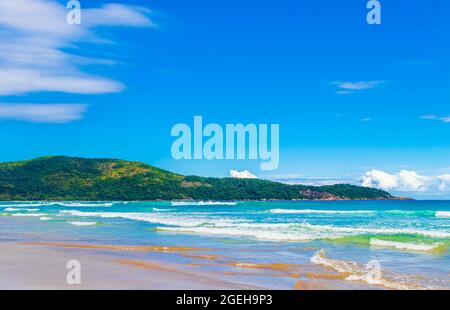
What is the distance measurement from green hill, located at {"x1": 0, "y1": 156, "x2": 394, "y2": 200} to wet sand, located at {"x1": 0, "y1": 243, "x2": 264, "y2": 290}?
133013 mm

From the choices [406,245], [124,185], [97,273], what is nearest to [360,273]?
[97,273]

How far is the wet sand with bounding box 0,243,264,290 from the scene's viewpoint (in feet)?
35.4

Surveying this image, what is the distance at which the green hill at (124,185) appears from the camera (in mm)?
145750

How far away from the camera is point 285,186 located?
17412cm

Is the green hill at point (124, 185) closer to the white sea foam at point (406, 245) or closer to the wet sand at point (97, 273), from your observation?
the white sea foam at point (406, 245)

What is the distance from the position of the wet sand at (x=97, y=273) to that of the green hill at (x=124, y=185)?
133013mm

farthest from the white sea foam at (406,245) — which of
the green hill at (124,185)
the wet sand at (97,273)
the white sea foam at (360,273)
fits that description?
the green hill at (124,185)

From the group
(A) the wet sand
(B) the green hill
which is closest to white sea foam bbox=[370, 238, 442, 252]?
(A) the wet sand

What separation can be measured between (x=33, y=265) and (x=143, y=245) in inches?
241

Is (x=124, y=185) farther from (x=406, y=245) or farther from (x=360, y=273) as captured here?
(x=360, y=273)

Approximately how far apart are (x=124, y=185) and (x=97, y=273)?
14549cm
